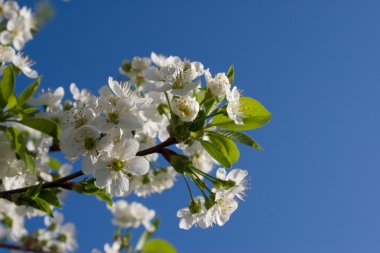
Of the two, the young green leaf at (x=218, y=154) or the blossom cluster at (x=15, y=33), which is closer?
the young green leaf at (x=218, y=154)

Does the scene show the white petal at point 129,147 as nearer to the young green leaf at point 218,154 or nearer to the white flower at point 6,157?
A: the young green leaf at point 218,154

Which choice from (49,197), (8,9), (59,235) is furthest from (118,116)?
(59,235)

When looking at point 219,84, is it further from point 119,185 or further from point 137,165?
point 119,185

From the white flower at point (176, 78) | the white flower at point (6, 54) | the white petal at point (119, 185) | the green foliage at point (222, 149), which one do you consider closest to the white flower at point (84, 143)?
the white petal at point (119, 185)

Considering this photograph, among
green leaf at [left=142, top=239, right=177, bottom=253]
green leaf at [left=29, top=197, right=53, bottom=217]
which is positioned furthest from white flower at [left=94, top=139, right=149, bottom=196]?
green leaf at [left=142, top=239, right=177, bottom=253]

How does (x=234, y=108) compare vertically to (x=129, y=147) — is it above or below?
above

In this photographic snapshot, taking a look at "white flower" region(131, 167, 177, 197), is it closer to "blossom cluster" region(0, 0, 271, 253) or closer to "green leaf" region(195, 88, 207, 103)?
"blossom cluster" region(0, 0, 271, 253)

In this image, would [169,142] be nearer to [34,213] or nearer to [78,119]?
[78,119]
